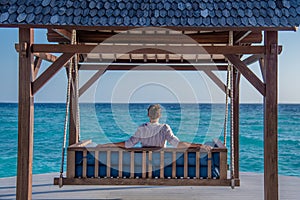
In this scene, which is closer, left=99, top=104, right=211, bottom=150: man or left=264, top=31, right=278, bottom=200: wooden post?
left=264, top=31, right=278, bottom=200: wooden post

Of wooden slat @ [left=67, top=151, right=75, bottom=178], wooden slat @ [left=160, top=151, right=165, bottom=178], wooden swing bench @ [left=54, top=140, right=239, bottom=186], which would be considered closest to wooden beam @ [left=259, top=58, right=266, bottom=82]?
wooden swing bench @ [left=54, top=140, right=239, bottom=186]

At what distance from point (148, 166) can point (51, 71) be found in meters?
1.43

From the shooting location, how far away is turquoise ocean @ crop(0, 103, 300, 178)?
21.2 metres

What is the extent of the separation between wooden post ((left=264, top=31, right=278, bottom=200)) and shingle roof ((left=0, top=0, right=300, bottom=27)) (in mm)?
252

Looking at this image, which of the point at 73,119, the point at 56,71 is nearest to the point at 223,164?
the point at 56,71

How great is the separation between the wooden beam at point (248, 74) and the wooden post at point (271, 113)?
60 millimetres

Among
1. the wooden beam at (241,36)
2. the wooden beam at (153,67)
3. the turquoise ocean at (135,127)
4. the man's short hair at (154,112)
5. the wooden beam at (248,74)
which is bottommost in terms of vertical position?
the turquoise ocean at (135,127)

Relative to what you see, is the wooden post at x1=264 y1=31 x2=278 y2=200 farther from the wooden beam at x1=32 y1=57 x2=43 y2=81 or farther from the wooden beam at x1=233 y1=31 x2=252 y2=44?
the wooden beam at x1=32 y1=57 x2=43 y2=81

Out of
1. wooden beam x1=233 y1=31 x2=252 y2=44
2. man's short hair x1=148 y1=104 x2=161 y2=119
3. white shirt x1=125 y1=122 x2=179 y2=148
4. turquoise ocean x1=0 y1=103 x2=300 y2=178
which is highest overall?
wooden beam x1=233 y1=31 x2=252 y2=44

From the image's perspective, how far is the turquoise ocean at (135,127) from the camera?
21172 millimetres

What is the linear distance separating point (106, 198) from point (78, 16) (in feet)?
8.67

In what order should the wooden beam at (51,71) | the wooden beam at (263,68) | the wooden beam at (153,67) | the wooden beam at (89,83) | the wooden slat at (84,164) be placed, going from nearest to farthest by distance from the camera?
1. the wooden beam at (51,71)
2. the wooden beam at (263,68)
3. the wooden slat at (84,164)
4. the wooden beam at (89,83)
5. the wooden beam at (153,67)

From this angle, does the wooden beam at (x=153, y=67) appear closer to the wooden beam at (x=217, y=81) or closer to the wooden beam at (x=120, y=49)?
the wooden beam at (x=217, y=81)

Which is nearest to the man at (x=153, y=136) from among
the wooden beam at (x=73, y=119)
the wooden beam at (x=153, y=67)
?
the wooden beam at (x=73, y=119)
